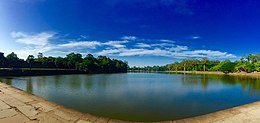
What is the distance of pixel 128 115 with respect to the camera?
789cm

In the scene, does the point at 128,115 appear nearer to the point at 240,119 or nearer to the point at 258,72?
the point at 240,119

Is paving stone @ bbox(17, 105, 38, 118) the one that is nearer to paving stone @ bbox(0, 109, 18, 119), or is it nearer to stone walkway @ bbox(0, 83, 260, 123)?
stone walkway @ bbox(0, 83, 260, 123)

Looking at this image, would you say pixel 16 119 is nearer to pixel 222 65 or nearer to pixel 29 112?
pixel 29 112

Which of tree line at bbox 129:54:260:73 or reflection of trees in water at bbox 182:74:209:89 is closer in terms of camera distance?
reflection of trees in water at bbox 182:74:209:89

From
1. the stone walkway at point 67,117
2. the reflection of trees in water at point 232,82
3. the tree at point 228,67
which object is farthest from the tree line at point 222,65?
the stone walkway at point 67,117

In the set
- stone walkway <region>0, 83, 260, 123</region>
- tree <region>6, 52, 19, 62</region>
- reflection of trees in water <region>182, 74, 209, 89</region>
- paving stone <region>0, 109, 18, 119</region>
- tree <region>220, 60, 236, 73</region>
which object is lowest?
reflection of trees in water <region>182, 74, 209, 89</region>

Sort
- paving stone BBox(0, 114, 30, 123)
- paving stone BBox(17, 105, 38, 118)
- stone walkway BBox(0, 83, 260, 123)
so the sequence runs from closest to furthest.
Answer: paving stone BBox(0, 114, 30, 123) < stone walkway BBox(0, 83, 260, 123) < paving stone BBox(17, 105, 38, 118)

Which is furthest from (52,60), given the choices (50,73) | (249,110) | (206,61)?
(206,61)

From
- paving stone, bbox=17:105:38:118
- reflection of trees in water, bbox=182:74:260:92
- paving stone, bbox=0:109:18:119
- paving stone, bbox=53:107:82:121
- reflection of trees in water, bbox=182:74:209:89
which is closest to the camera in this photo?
paving stone, bbox=0:109:18:119

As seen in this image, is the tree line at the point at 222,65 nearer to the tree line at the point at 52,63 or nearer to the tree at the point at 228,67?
the tree at the point at 228,67

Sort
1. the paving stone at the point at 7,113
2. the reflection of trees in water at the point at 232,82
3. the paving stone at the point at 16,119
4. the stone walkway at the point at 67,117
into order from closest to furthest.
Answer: the paving stone at the point at 16,119, the stone walkway at the point at 67,117, the paving stone at the point at 7,113, the reflection of trees in water at the point at 232,82

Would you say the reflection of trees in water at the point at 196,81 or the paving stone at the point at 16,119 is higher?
the paving stone at the point at 16,119

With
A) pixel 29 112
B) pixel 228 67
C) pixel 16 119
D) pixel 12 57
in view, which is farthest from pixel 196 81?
pixel 12 57

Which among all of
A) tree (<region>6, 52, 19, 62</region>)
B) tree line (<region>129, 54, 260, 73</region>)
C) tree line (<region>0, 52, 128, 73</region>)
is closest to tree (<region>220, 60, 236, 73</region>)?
tree line (<region>129, 54, 260, 73</region>)
